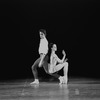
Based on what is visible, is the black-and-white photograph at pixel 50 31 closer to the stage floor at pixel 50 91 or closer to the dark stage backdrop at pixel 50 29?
the dark stage backdrop at pixel 50 29

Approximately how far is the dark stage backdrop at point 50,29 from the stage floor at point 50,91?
21.8 ft

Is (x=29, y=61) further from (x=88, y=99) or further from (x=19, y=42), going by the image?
(x=88, y=99)

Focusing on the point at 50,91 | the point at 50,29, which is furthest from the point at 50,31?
the point at 50,91

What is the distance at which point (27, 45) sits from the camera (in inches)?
943

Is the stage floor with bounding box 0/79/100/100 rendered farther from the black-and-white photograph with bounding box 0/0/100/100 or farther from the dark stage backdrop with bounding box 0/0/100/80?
the dark stage backdrop with bounding box 0/0/100/80

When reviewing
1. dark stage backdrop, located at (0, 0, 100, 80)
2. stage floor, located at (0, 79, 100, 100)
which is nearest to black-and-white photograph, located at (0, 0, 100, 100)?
dark stage backdrop, located at (0, 0, 100, 80)

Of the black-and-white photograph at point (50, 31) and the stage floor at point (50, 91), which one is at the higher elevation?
the black-and-white photograph at point (50, 31)

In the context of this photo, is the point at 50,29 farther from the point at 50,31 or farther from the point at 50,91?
the point at 50,91

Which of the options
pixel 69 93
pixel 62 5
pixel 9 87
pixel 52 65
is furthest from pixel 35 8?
pixel 69 93

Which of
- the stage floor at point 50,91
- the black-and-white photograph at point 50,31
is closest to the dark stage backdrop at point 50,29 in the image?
the black-and-white photograph at point 50,31

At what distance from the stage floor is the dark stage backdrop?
6641mm

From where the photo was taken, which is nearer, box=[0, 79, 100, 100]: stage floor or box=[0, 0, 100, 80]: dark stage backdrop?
box=[0, 79, 100, 100]: stage floor

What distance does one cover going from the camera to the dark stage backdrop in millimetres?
23469

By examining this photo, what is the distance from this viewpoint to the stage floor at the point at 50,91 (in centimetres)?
1290
